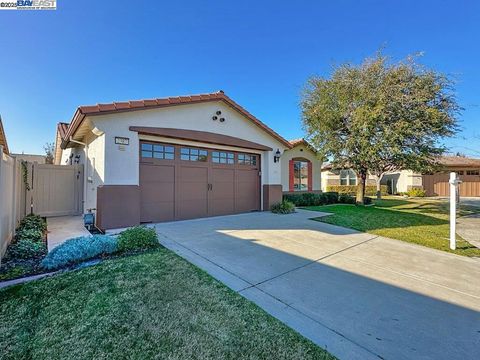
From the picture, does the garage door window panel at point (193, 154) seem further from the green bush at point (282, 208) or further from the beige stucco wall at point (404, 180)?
the beige stucco wall at point (404, 180)

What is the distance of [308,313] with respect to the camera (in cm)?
288

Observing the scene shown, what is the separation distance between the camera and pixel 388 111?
478 inches

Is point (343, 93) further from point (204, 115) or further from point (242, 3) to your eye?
point (204, 115)

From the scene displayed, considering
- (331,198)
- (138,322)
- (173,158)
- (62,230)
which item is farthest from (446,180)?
(62,230)

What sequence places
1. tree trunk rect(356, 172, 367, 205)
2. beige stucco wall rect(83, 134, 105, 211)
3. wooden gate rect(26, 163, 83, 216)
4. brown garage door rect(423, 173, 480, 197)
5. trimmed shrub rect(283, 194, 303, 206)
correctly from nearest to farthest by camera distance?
beige stucco wall rect(83, 134, 105, 211), wooden gate rect(26, 163, 83, 216), trimmed shrub rect(283, 194, 303, 206), tree trunk rect(356, 172, 367, 205), brown garage door rect(423, 173, 480, 197)

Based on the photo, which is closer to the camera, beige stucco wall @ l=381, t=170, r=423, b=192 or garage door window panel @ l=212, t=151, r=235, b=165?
garage door window panel @ l=212, t=151, r=235, b=165

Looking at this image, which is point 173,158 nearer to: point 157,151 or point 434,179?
point 157,151

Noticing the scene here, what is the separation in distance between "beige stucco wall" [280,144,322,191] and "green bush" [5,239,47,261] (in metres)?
12.5

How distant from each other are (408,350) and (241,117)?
9250 millimetres

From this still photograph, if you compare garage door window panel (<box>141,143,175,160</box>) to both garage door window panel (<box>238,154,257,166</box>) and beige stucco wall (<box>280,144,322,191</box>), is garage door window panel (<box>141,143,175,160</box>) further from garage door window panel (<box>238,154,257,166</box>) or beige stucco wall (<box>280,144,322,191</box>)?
beige stucco wall (<box>280,144,322,191</box>)

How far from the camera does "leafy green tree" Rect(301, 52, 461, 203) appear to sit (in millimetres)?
11797

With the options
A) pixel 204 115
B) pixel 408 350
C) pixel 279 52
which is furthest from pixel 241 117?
pixel 408 350

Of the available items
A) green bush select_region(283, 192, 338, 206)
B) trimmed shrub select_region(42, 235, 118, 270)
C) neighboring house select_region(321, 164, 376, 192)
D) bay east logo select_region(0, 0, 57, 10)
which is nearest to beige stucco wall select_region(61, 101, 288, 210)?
trimmed shrub select_region(42, 235, 118, 270)

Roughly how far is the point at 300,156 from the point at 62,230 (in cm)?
1349
